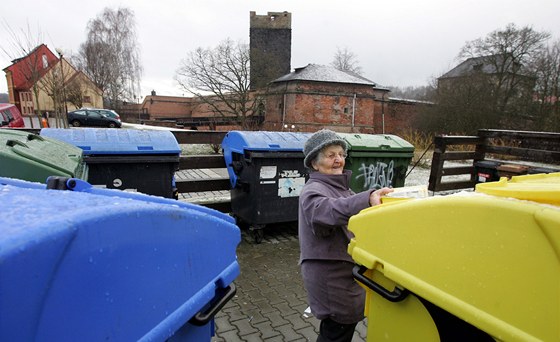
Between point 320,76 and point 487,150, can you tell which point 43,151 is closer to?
point 487,150

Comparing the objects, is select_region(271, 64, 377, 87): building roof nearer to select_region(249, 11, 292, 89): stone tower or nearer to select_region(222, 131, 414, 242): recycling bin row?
select_region(249, 11, 292, 89): stone tower

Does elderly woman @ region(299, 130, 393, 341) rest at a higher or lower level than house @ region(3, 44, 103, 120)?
lower

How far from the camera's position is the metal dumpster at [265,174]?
182 inches

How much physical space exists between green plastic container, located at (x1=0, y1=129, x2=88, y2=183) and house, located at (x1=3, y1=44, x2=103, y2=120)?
14518mm

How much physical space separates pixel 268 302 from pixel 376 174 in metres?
2.87

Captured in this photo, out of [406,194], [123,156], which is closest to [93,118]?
Result: [123,156]

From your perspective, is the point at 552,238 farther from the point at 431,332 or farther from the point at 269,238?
the point at 269,238

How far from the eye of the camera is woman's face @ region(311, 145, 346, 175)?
207cm

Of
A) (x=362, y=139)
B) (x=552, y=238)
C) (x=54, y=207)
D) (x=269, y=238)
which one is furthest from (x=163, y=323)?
(x=362, y=139)

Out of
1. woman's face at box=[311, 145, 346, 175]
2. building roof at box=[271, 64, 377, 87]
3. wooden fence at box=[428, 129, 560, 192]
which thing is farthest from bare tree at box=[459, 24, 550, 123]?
woman's face at box=[311, 145, 346, 175]

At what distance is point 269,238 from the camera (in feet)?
16.8

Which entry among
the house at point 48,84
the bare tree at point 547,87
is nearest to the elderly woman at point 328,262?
the house at point 48,84

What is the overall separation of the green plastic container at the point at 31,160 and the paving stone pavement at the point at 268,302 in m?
1.82

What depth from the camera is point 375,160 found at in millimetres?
5312
